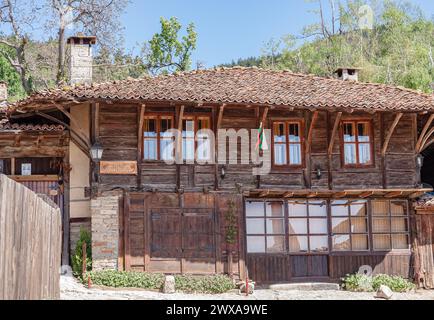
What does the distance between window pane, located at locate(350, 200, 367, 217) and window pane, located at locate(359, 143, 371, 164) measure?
113 centimetres

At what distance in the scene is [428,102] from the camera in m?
18.3

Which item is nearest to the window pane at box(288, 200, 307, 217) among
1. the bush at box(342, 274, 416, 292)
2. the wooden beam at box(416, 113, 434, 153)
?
the bush at box(342, 274, 416, 292)

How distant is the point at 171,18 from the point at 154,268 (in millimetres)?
16937

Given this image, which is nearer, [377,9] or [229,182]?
[229,182]

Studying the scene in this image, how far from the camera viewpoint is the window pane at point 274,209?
723 inches

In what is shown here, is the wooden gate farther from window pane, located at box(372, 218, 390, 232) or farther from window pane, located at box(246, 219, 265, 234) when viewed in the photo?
window pane, located at box(372, 218, 390, 232)

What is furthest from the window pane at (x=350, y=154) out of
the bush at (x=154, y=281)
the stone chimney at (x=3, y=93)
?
the stone chimney at (x=3, y=93)

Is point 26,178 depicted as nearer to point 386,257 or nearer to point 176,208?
point 176,208

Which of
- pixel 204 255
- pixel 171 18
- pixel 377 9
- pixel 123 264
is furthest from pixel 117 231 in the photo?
pixel 377 9

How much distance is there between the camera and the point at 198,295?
1639 cm

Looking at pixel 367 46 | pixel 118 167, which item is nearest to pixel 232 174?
pixel 118 167

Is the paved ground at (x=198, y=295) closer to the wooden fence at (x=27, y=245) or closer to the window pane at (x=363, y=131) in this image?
the window pane at (x=363, y=131)
